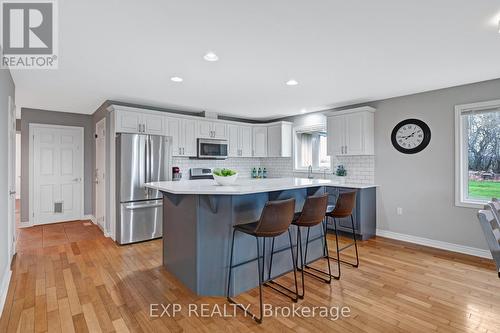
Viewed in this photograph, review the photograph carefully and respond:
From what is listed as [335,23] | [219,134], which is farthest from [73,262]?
[335,23]

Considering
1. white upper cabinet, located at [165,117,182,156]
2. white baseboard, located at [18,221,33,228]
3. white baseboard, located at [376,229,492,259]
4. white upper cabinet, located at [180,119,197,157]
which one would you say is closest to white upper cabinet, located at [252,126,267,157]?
white upper cabinet, located at [180,119,197,157]

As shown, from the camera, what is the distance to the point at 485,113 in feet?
11.9

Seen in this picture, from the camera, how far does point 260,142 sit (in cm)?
631

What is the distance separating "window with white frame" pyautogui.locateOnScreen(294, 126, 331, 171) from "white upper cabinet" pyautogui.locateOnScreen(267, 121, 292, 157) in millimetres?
170

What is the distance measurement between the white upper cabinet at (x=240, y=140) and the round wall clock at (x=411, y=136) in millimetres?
3056

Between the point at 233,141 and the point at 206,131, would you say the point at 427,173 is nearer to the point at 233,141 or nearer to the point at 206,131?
the point at 233,141

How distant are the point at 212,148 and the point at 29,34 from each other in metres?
3.51

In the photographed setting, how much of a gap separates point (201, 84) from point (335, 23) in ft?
6.80

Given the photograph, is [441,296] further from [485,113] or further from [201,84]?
[201,84]

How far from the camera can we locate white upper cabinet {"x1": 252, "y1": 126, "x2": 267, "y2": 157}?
6.30m

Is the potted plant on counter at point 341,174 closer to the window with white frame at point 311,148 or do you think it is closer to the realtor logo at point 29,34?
the window with white frame at point 311,148

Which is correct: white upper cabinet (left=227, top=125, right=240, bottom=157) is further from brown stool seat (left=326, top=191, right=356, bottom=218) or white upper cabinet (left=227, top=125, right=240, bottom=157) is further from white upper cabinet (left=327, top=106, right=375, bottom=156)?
brown stool seat (left=326, top=191, right=356, bottom=218)

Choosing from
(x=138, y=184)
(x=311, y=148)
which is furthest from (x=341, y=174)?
(x=138, y=184)

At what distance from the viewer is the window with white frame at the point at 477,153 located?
3.57m
